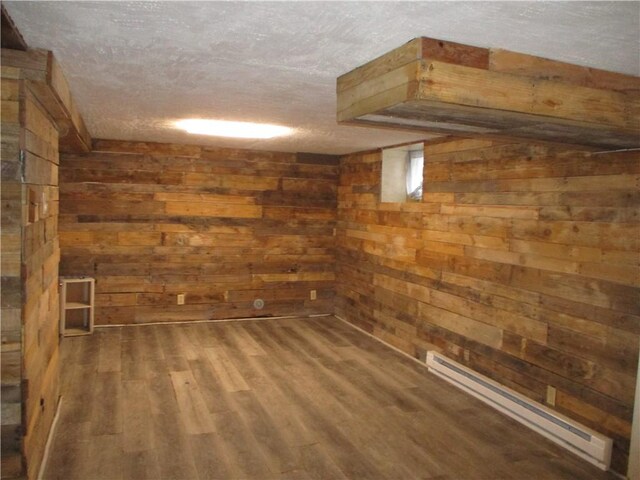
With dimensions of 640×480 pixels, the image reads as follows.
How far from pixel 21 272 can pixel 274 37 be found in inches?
59.1

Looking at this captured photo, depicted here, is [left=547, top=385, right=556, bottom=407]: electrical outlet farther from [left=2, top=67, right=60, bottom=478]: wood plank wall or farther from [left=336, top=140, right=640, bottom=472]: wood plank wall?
[left=2, top=67, right=60, bottom=478]: wood plank wall

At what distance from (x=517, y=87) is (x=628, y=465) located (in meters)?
2.29

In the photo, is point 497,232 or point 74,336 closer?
point 497,232

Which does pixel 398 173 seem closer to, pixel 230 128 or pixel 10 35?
pixel 230 128

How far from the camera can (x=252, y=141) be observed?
530 cm

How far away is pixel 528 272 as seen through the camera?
358 centimetres

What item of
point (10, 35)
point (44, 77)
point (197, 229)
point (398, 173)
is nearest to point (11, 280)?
point (44, 77)

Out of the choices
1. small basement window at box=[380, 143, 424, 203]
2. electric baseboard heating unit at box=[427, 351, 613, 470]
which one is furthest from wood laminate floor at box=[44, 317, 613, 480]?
small basement window at box=[380, 143, 424, 203]

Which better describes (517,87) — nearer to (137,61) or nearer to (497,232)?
(137,61)

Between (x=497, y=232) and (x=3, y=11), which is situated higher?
(x=3, y=11)

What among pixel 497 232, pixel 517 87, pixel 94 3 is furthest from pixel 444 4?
pixel 497 232

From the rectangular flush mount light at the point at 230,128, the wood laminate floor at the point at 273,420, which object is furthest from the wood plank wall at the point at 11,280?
the rectangular flush mount light at the point at 230,128

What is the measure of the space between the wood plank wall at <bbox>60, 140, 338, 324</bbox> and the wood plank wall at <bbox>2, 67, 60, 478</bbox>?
3.13m

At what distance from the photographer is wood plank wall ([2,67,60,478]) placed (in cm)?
214
